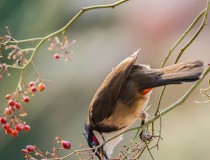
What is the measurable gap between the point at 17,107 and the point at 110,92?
2.66 feet

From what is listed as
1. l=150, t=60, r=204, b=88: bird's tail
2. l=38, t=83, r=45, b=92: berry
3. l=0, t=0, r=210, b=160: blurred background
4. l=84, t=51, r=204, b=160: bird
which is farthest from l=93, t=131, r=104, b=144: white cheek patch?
l=0, t=0, r=210, b=160: blurred background

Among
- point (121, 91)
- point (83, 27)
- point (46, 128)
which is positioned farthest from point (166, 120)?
point (121, 91)

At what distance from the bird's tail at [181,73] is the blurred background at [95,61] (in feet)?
15.2

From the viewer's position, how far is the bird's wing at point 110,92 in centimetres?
311

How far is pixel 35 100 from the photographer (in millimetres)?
8844

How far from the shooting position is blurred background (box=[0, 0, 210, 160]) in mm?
7879

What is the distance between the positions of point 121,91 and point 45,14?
6.80m

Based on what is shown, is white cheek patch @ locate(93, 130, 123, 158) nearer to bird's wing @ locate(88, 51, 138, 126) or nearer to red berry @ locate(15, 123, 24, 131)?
bird's wing @ locate(88, 51, 138, 126)

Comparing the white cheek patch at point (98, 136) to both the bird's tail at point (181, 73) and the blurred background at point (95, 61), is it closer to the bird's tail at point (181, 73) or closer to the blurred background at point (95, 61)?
the bird's tail at point (181, 73)

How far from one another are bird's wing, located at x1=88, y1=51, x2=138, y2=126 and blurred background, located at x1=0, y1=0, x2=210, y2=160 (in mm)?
4269

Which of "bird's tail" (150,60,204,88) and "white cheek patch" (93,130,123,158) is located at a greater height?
"bird's tail" (150,60,204,88)

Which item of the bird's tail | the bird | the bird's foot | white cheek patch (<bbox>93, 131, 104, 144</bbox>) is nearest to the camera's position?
the bird's foot

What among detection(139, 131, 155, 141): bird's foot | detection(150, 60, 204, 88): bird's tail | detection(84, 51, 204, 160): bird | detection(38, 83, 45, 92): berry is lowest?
detection(84, 51, 204, 160): bird

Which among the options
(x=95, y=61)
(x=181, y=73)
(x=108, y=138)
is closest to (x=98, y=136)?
Result: (x=108, y=138)
